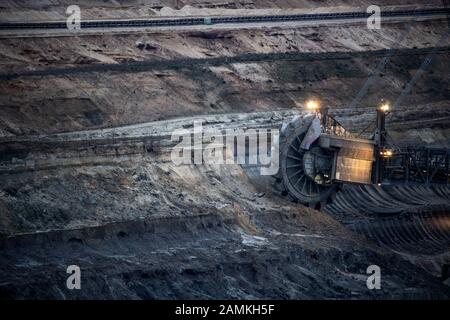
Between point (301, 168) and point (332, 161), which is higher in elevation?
point (332, 161)

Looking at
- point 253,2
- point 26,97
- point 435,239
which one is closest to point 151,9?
point 253,2

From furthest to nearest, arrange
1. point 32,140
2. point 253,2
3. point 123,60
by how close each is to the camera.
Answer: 1. point 253,2
2. point 123,60
3. point 32,140

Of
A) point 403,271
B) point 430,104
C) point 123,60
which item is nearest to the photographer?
point 403,271

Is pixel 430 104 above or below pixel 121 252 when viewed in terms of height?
above

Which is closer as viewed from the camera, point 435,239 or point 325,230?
point 325,230

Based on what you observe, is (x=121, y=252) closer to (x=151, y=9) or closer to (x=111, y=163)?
(x=111, y=163)

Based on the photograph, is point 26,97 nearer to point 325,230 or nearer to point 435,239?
point 325,230

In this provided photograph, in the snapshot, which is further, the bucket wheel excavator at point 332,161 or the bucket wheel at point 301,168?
the bucket wheel at point 301,168

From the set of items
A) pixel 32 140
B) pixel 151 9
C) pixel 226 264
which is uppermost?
pixel 151 9

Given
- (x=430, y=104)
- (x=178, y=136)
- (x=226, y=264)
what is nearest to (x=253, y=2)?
(x=430, y=104)

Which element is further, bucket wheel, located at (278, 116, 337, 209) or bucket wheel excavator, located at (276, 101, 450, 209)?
bucket wheel, located at (278, 116, 337, 209)
